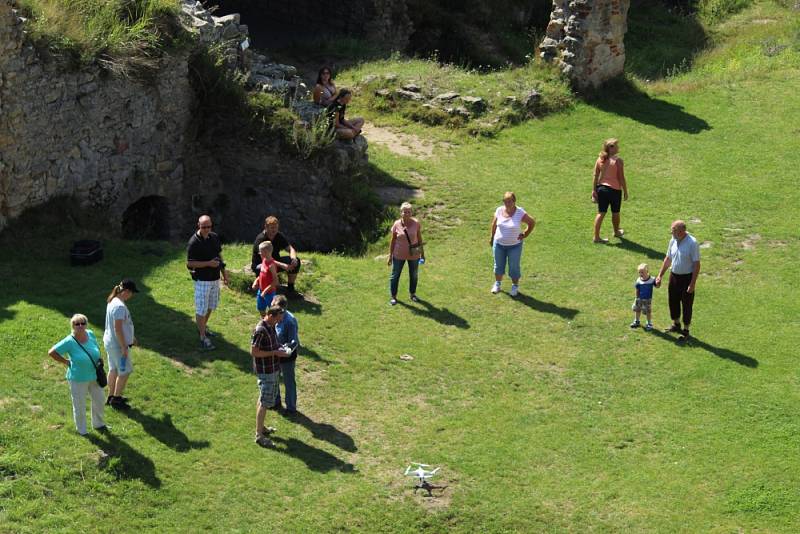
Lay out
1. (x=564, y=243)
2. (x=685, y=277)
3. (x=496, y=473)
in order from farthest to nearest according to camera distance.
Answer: (x=564, y=243) < (x=685, y=277) < (x=496, y=473)

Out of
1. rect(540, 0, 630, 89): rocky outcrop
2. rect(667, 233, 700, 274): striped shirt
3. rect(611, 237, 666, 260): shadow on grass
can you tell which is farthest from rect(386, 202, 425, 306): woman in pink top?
rect(540, 0, 630, 89): rocky outcrop

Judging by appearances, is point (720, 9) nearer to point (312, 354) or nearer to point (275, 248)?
point (275, 248)

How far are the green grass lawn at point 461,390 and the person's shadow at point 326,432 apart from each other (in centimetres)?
3

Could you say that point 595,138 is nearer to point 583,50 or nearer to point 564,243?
point 583,50

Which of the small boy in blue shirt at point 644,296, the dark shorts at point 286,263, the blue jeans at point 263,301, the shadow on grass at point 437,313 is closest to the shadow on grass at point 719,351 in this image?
the small boy in blue shirt at point 644,296

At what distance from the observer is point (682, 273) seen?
48.2 ft

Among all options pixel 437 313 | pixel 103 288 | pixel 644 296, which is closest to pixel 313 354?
pixel 437 313

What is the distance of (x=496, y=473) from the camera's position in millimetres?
12008

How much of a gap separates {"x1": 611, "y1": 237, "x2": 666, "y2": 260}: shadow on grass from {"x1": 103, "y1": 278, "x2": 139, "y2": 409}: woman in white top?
8.40 meters

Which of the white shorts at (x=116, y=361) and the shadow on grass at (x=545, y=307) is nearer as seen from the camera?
the white shorts at (x=116, y=361)

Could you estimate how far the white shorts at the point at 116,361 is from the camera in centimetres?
1190

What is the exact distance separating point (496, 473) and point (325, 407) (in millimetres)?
2127

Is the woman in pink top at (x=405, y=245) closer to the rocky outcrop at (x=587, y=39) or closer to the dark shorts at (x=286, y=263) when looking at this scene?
the dark shorts at (x=286, y=263)

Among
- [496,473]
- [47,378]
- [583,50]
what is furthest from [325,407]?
[583,50]
